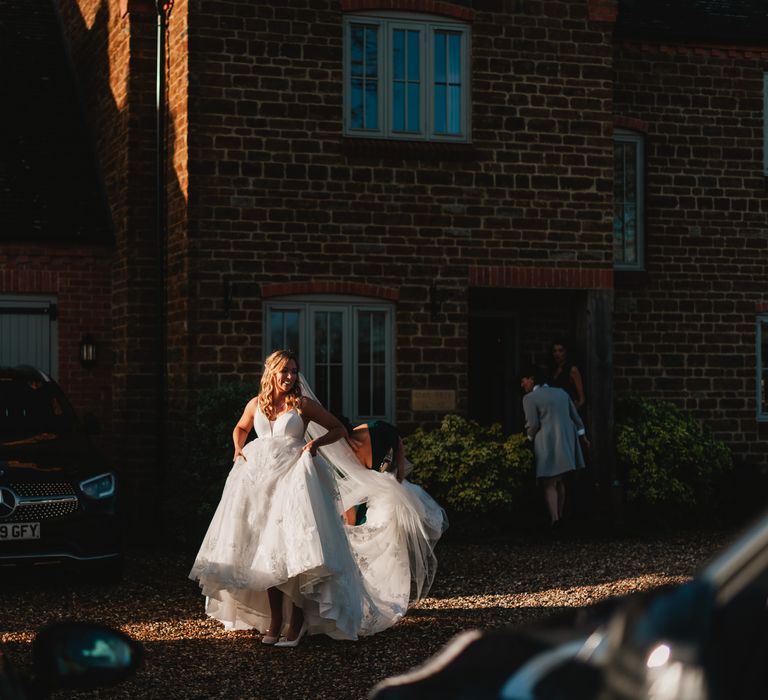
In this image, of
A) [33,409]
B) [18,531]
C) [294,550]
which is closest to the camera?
[294,550]

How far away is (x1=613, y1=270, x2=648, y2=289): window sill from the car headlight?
7442 mm

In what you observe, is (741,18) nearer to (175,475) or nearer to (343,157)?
(343,157)

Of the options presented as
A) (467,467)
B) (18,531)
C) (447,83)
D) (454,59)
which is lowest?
(18,531)

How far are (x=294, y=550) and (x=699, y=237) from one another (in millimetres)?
9521

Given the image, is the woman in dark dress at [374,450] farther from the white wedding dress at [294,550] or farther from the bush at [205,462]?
the bush at [205,462]

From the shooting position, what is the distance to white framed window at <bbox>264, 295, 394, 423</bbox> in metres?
13.7

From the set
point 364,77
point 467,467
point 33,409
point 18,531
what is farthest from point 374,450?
point 364,77

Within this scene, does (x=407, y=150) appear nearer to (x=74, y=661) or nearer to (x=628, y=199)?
(x=628, y=199)

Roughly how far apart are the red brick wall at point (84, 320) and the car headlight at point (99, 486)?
494cm

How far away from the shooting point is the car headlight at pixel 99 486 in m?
10.0

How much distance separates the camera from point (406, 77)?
1405 cm

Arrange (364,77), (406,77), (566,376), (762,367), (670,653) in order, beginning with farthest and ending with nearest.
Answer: (762,367) → (566,376) → (406,77) → (364,77) → (670,653)

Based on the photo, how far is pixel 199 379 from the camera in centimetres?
1320

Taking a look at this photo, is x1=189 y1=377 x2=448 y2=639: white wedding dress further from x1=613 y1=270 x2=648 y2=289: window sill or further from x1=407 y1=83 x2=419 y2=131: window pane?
x1=613 y1=270 x2=648 y2=289: window sill
